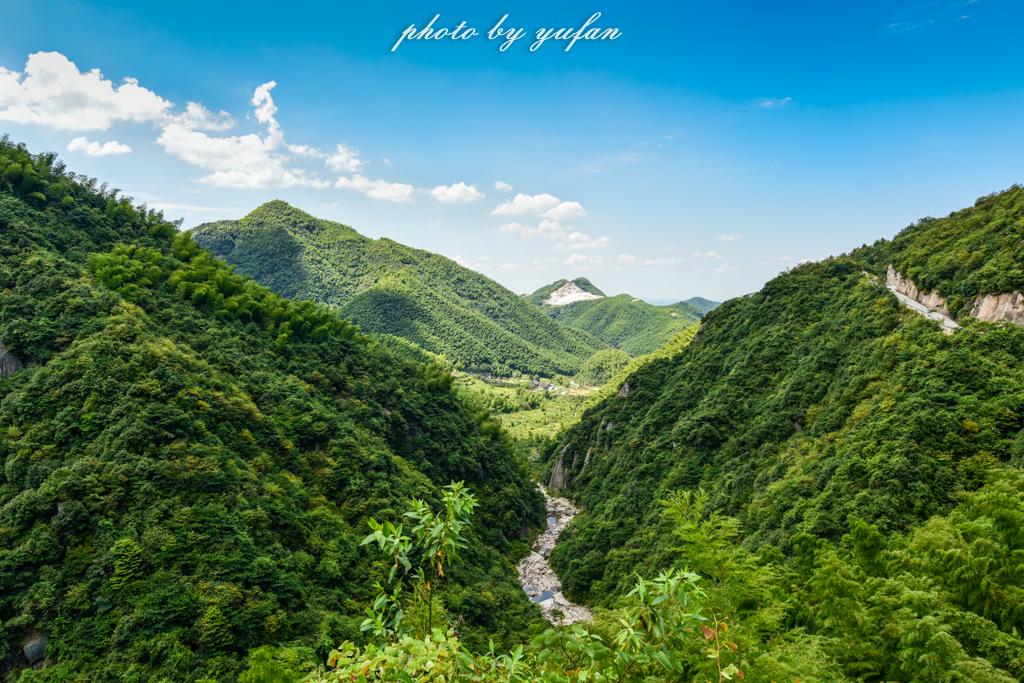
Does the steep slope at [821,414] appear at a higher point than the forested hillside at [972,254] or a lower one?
lower

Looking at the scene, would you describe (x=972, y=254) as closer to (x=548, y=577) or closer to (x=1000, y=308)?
(x=1000, y=308)

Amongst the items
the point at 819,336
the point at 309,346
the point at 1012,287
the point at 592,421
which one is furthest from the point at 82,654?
the point at 592,421

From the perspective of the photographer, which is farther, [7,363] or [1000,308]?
[1000,308]

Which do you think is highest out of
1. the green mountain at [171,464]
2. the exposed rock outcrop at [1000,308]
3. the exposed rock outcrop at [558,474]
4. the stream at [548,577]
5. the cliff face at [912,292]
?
the cliff face at [912,292]

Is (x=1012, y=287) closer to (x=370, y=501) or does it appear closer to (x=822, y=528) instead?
(x=822, y=528)

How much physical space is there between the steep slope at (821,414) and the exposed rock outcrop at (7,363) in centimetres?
5356

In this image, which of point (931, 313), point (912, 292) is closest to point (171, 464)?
point (931, 313)

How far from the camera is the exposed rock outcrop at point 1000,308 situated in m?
40.5

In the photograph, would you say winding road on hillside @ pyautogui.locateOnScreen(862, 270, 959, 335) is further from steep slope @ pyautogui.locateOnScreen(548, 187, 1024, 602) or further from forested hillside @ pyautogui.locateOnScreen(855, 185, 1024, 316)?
steep slope @ pyautogui.locateOnScreen(548, 187, 1024, 602)

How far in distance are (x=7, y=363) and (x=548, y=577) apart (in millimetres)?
60881

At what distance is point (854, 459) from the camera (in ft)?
119

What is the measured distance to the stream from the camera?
195 feet

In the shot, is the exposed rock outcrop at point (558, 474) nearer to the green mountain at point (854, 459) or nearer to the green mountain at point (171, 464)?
the green mountain at point (854, 459)

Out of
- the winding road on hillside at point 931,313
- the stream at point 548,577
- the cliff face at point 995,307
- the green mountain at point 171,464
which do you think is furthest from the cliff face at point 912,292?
the green mountain at point 171,464
